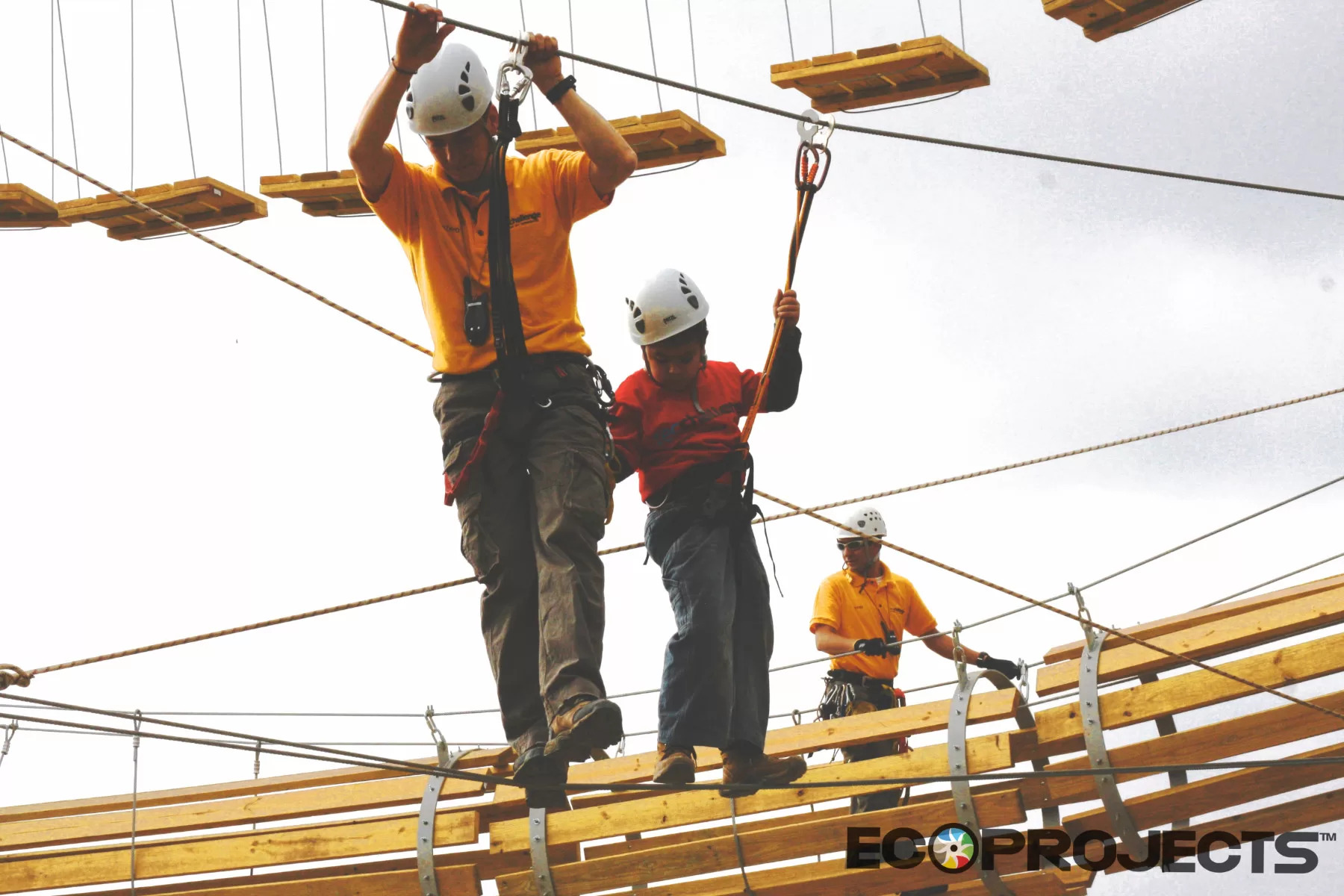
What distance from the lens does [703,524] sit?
18.0 feet

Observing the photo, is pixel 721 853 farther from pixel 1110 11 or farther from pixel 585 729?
pixel 1110 11

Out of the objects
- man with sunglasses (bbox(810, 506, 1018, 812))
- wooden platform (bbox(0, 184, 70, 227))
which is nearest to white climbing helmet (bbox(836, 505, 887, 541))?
man with sunglasses (bbox(810, 506, 1018, 812))

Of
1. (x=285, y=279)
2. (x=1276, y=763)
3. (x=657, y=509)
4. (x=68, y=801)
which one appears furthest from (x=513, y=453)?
(x=68, y=801)

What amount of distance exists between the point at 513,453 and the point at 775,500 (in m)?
1.61

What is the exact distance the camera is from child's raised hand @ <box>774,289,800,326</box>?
5.51 metres

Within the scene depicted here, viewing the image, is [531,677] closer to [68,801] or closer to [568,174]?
[568,174]

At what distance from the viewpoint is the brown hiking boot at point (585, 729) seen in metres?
4.60

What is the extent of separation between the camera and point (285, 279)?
590cm

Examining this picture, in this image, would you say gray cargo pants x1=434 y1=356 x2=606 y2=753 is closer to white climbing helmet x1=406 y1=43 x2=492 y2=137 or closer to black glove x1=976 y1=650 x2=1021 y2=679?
white climbing helmet x1=406 y1=43 x2=492 y2=137

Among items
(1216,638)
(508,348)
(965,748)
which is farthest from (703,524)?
(1216,638)

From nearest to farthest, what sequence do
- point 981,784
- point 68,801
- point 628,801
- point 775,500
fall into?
point 775,500 < point 981,784 < point 628,801 < point 68,801

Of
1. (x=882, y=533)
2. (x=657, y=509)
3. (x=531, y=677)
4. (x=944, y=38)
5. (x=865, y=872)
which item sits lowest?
(x=865, y=872)

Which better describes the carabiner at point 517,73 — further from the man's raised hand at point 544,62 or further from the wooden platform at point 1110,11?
the wooden platform at point 1110,11

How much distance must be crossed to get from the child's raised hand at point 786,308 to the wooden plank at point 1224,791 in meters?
2.69
